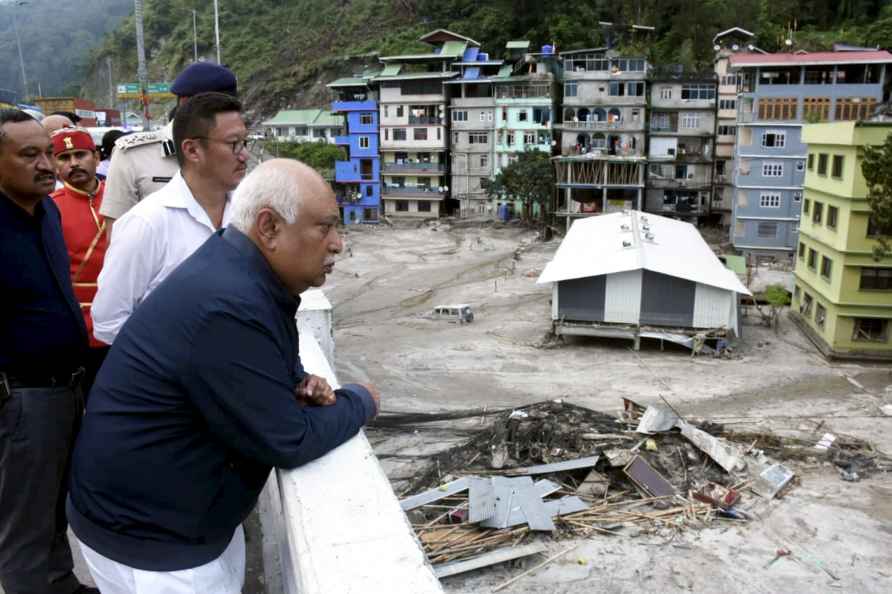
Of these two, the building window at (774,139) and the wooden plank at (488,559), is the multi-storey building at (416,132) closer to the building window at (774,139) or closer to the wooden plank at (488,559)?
the building window at (774,139)

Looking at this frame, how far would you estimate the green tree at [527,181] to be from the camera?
43.4 m

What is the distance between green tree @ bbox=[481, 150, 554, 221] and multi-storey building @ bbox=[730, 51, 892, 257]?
36.2 feet

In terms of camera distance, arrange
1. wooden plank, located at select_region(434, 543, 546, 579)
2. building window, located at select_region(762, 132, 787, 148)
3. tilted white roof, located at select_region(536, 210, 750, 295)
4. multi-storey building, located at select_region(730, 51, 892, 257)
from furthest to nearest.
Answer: building window, located at select_region(762, 132, 787, 148) → multi-storey building, located at select_region(730, 51, 892, 257) → tilted white roof, located at select_region(536, 210, 750, 295) → wooden plank, located at select_region(434, 543, 546, 579)

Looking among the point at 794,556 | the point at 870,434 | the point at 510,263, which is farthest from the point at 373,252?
the point at 794,556

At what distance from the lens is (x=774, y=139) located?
3500cm

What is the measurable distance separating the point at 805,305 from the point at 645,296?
703 cm

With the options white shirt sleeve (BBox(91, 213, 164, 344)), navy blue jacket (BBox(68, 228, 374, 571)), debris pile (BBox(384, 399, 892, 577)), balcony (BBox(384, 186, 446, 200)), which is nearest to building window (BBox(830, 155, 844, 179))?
debris pile (BBox(384, 399, 892, 577))

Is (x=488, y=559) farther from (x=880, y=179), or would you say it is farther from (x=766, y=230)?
(x=766, y=230)

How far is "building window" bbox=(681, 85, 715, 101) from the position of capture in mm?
41906

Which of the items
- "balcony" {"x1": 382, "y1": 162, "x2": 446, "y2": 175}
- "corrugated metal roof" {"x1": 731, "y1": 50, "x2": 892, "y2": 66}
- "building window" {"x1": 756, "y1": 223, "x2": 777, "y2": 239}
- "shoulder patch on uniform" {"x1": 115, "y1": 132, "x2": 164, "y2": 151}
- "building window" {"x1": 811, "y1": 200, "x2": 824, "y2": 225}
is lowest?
"building window" {"x1": 756, "y1": 223, "x2": 777, "y2": 239}

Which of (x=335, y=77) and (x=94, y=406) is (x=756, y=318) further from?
(x=335, y=77)

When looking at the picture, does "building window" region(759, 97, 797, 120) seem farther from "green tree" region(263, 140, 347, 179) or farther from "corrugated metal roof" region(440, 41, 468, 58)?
"green tree" region(263, 140, 347, 179)

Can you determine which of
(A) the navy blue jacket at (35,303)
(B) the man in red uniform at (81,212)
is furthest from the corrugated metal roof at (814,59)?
(A) the navy blue jacket at (35,303)

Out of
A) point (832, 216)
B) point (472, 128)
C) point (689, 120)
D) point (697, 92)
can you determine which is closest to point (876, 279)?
point (832, 216)
